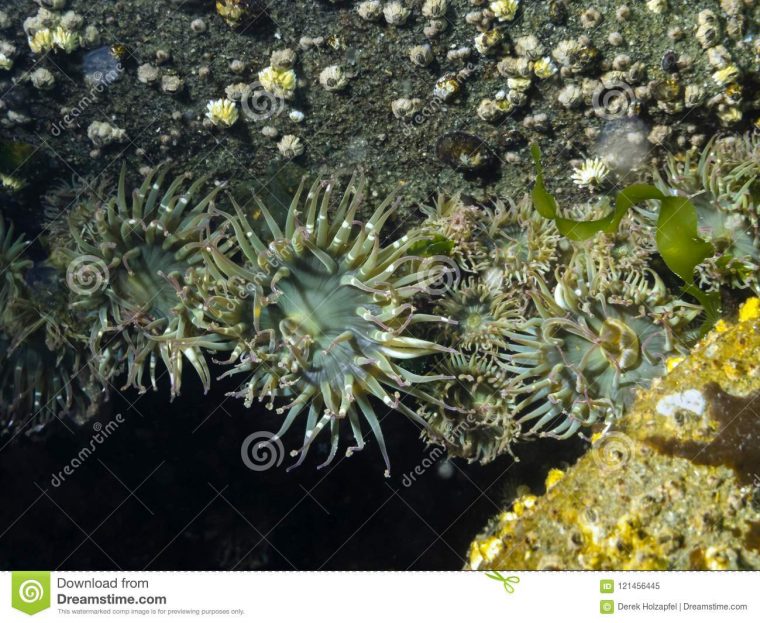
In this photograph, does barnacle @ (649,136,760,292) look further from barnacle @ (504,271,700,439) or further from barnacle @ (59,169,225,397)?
barnacle @ (59,169,225,397)

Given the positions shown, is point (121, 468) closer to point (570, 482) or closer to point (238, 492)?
point (238, 492)

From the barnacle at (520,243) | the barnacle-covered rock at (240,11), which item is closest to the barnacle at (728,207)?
the barnacle at (520,243)

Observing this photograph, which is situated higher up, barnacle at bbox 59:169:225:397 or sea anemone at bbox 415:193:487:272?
barnacle at bbox 59:169:225:397

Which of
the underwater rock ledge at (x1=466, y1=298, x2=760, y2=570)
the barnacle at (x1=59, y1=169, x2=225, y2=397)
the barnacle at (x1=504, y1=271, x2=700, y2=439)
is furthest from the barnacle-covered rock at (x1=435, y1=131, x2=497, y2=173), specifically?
the underwater rock ledge at (x1=466, y1=298, x2=760, y2=570)

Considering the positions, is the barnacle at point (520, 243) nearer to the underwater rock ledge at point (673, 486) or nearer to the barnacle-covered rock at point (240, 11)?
the underwater rock ledge at point (673, 486)
